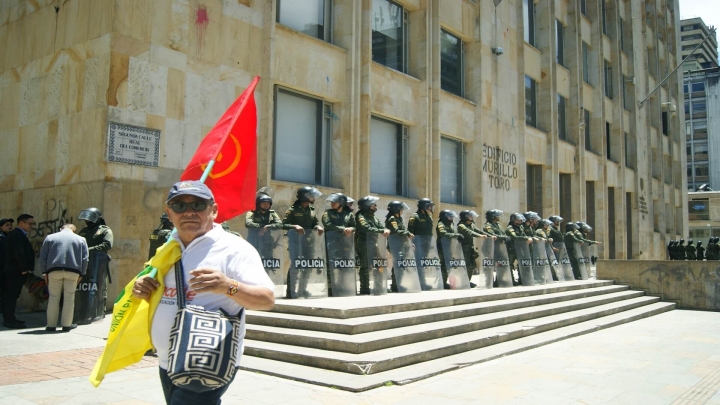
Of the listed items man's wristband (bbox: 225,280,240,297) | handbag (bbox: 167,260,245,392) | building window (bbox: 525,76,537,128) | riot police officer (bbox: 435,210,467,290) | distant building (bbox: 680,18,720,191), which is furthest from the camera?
distant building (bbox: 680,18,720,191)

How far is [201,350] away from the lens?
2.75m

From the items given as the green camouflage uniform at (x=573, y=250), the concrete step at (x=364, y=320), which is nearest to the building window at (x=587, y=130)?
the green camouflage uniform at (x=573, y=250)

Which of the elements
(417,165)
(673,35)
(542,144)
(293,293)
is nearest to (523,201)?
(542,144)

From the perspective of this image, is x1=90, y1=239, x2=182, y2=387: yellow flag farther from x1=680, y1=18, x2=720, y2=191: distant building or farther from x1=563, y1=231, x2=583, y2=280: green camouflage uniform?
x1=680, y1=18, x2=720, y2=191: distant building

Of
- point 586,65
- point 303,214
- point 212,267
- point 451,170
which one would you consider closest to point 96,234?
point 303,214

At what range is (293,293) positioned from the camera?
403 inches

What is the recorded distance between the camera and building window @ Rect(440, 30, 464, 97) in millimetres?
20750

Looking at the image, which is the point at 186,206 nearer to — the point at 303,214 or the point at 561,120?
the point at 303,214

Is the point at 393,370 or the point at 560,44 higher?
the point at 560,44

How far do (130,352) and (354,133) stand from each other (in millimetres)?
13308

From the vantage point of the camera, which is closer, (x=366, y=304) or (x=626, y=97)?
(x=366, y=304)

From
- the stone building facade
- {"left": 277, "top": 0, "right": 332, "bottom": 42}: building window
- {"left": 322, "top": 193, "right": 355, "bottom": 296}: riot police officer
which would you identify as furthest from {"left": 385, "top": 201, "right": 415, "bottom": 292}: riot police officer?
{"left": 277, "top": 0, "right": 332, "bottom": 42}: building window

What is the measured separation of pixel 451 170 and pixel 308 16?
769 centimetres

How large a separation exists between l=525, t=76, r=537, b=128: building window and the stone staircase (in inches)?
594
